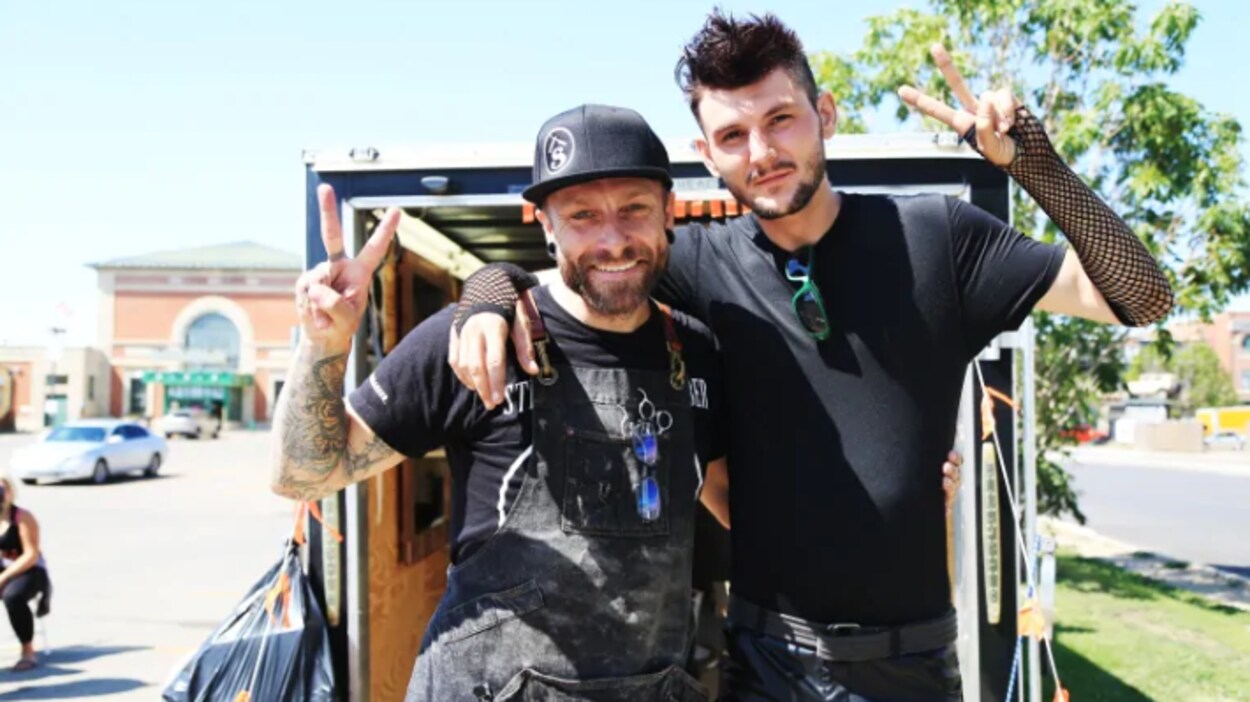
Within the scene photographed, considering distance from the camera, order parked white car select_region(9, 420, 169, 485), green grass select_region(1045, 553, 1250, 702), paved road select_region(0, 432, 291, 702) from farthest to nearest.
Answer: parked white car select_region(9, 420, 169, 485), paved road select_region(0, 432, 291, 702), green grass select_region(1045, 553, 1250, 702)

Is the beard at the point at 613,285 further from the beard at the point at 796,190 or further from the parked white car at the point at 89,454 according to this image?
the parked white car at the point at 89,454

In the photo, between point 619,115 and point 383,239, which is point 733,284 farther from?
point 383,239

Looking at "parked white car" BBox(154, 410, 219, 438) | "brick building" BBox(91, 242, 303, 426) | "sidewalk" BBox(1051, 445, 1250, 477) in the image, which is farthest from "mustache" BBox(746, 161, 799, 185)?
"brick building" BBox(91, 242, 303, 426)

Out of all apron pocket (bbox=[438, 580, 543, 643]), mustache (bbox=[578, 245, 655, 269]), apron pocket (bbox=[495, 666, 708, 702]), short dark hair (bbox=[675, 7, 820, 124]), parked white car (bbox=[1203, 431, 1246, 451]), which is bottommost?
parked white car (bbox=[1203, 431, 1246, 451])

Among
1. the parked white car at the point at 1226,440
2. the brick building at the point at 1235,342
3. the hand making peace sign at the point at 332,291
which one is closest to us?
the hand making peace sign at the point at 332,291

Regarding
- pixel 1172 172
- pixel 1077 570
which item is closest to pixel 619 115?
pixel 1172 172

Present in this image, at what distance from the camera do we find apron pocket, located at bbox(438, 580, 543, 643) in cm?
192

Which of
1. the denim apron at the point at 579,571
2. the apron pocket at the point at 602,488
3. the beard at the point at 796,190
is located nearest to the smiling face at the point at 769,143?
the beard at the point at 796,190

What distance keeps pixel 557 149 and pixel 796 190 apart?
0.48 metres

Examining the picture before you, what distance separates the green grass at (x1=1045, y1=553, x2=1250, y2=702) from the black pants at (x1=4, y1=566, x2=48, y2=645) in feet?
22.5

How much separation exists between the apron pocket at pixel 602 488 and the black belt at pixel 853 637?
0.30 metres

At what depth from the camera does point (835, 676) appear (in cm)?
194

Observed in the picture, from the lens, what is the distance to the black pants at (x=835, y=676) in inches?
76.5

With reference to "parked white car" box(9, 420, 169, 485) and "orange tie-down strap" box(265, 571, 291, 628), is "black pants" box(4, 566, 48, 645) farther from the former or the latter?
"parked white car" box(9, 420, 169, 485)
